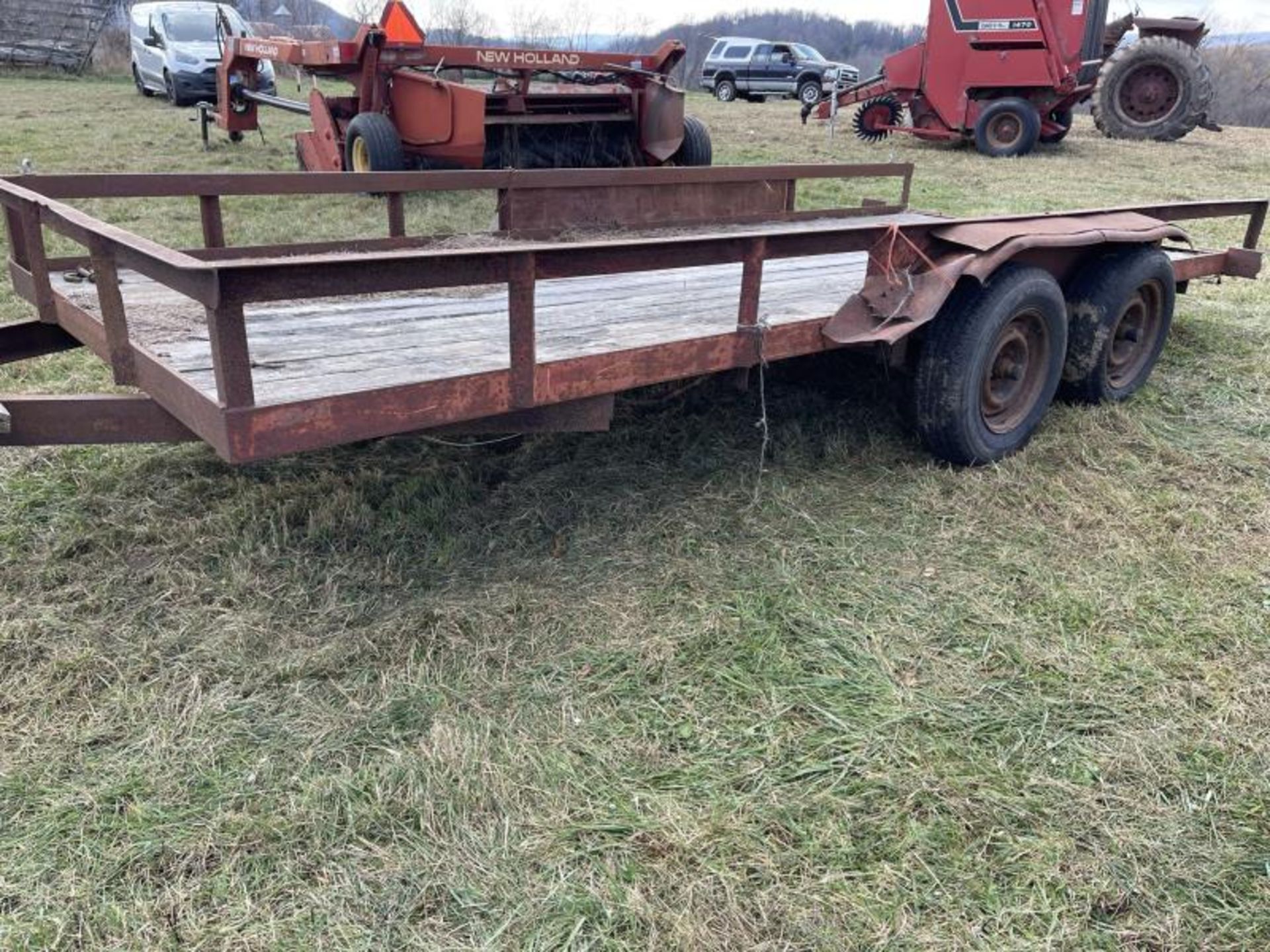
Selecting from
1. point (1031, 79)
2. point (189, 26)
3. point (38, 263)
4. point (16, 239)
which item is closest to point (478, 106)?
point (16, 239)

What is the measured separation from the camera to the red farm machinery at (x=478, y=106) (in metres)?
7.81

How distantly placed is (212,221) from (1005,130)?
41.0 ft

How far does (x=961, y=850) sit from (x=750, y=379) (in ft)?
8.92

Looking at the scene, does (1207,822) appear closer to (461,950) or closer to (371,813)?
(461,950)

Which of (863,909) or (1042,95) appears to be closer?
(863,909)

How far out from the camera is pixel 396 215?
459 centimetres

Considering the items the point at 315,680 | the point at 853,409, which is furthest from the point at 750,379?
the point at 315,680

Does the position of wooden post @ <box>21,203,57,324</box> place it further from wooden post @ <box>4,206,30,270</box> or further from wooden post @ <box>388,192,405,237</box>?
wooden post @ <box>388,192,405,237</box>

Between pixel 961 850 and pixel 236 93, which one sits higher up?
pixel 236 93

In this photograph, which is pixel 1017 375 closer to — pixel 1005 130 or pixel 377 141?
pixel 377 141

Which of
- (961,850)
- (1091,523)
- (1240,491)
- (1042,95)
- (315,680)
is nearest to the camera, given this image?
(961,850)

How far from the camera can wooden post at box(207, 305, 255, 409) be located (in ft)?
7.32

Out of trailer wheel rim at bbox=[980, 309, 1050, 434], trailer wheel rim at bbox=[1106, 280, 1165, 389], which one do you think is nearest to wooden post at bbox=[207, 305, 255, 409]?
trailer wheel rim at bbox=[980, 309, 1050, 434]

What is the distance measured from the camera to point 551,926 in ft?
6.79
